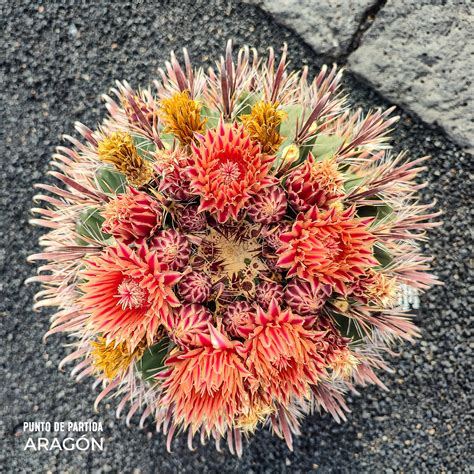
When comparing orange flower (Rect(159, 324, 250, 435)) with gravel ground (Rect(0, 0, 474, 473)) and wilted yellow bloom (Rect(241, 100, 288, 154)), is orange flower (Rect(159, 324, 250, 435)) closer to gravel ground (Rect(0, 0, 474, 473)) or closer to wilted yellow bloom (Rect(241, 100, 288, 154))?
wilted yellow bloom (Rect(241, 100, 288, 154))

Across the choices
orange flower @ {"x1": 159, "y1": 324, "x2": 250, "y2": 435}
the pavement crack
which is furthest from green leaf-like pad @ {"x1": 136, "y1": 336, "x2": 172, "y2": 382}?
the pavement crack

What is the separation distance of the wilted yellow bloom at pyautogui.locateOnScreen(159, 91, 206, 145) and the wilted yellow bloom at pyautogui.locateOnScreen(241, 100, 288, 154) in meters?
0.09

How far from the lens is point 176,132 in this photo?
0.97 meters

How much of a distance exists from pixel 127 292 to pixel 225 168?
0.85ft

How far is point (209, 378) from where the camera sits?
0.87 metres

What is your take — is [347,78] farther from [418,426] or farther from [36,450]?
[36,450]

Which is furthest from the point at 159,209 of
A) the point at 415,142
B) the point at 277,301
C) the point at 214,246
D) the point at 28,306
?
the point at 415,142

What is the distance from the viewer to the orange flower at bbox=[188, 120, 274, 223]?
2.83 feet

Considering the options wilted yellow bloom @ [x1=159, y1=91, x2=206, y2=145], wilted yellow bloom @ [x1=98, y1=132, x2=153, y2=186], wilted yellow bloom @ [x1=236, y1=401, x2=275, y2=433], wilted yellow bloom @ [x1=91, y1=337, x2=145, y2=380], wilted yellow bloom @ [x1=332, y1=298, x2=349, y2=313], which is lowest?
wilted yellow bloom @ [x1=236, y1=401, x2=275, y2=433]

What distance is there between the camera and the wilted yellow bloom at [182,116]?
934 millimetres

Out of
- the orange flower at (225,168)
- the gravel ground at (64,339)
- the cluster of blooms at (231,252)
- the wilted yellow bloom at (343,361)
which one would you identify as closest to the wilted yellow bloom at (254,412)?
the cluster of blooms at (231,252)

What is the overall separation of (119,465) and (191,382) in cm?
101

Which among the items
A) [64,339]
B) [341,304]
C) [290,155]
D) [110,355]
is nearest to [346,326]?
[341,304]

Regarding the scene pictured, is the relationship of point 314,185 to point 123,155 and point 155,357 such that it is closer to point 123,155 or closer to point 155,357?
point 123,155
